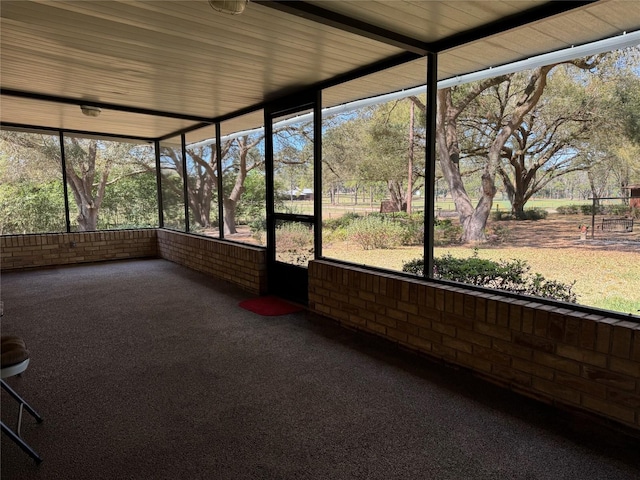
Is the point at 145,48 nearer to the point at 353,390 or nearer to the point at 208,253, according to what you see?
the point at 353,390

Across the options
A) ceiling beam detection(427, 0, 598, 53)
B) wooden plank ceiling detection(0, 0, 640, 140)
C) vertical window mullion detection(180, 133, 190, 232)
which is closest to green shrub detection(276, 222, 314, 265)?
wooden plank ceiling detection(0, 0, 640, 140)

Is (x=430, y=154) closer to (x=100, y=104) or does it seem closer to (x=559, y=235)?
(x=559, y=235)

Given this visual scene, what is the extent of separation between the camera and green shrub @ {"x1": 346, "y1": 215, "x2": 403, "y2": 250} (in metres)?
5.28

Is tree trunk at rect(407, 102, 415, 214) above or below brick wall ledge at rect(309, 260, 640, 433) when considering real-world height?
above

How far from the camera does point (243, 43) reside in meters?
2.96

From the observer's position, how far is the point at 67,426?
7.23 feet

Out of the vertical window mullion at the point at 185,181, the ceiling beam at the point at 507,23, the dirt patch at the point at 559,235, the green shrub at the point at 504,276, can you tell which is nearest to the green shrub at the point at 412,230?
the green shrub at the point at 504,276

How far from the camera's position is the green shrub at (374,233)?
5281 millimetres

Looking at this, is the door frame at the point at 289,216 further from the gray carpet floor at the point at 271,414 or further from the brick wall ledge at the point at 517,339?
the brick wall ledge at the point at 517,339

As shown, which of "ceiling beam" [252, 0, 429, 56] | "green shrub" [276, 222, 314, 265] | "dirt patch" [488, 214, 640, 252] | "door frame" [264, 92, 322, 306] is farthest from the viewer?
"green shrub" [276, 222, 314, 265]

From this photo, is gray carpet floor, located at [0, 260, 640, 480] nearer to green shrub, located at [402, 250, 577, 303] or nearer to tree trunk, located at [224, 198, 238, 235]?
green shrub, located at [402, 250, 577, 303]

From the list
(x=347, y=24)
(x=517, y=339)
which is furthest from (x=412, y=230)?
(x=347, y=24)

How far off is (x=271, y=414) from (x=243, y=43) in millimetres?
2616

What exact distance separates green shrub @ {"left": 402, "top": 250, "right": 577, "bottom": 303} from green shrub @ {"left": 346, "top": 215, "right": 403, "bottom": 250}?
0.99 m
